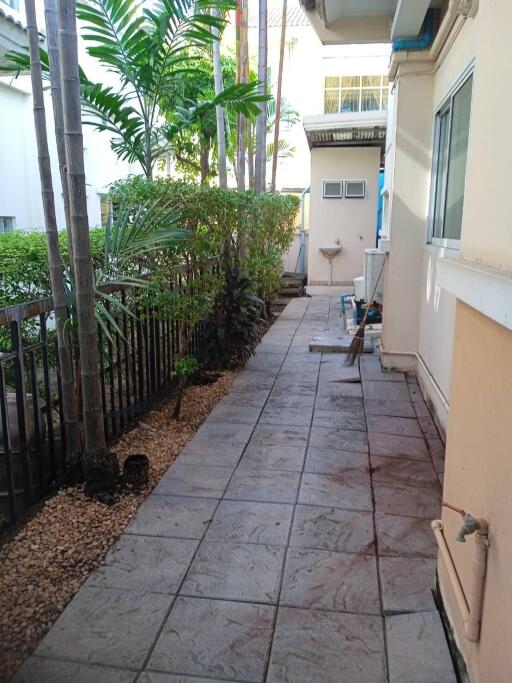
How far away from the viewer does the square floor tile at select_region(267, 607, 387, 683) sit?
202 centimetres

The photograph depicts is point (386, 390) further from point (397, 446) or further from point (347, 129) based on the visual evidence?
point (347, 129)

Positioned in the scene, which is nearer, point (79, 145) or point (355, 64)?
point (79, 145)

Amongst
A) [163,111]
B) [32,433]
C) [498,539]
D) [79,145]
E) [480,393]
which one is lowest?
[32,433]

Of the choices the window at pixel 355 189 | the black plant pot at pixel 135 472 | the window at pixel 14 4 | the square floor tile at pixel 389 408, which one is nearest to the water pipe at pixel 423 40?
the square floor tile at pixel 389 408

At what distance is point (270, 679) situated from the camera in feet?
6.54

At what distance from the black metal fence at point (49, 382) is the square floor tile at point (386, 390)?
6.48 feet

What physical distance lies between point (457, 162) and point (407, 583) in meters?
3.46

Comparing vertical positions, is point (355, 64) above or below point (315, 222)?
above

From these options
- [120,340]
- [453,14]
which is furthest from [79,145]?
[453,14]

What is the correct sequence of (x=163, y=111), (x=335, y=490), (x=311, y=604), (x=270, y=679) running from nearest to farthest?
(x=270, y=679), (x=311, y=604), (x=335, y=490), (x=163, y=111)

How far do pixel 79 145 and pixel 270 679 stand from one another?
2.64 meters

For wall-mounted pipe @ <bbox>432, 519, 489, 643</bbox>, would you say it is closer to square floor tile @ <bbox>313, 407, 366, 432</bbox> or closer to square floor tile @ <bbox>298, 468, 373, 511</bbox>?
square floor tile @ <bbox>298, 468, 373, 511</bbox>

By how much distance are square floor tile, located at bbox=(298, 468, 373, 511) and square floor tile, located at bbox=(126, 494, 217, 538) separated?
23.4 inches

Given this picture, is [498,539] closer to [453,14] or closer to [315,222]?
[453,14]
